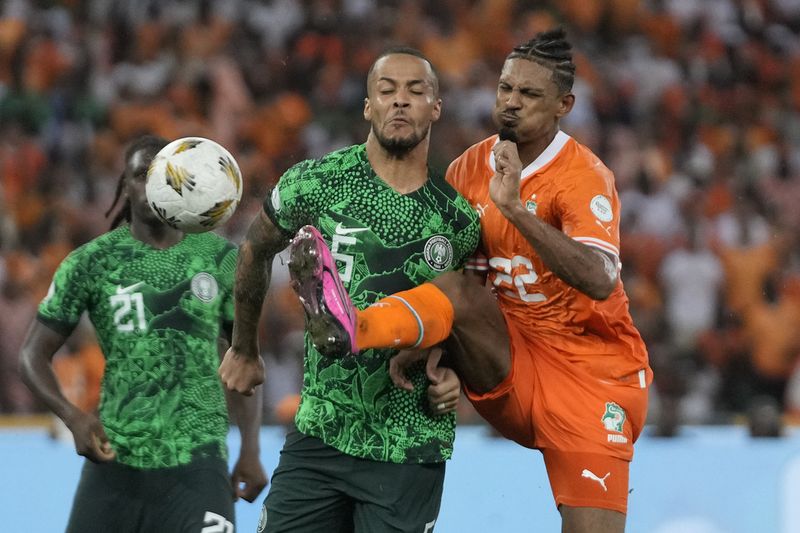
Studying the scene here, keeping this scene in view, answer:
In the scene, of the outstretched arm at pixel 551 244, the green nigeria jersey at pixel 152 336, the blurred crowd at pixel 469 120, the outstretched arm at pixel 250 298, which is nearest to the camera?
the outstretched arm at pixel 551 244

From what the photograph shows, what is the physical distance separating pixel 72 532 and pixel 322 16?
31.0ft

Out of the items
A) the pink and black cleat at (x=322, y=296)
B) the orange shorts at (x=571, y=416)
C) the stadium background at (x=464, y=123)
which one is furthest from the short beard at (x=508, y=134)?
the stadium background at (x=464, y=123)

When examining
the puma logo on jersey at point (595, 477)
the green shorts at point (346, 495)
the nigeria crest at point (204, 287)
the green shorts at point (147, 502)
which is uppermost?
the nigeria crest at point (204, 287)

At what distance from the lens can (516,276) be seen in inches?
204

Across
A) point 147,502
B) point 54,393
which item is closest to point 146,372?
point 54,393

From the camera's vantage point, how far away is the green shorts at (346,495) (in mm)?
4734

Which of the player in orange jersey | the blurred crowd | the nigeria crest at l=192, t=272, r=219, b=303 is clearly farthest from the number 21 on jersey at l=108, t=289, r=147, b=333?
the blurred crowd

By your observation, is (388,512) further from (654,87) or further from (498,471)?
(654,87)

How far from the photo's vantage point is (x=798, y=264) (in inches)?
450

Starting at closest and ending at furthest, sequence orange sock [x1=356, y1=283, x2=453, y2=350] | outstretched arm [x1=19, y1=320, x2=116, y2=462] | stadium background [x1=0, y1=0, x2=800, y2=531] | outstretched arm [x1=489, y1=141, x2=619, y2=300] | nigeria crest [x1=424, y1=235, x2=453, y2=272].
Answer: orange sock [x1=356, y1=283, x2=453, y2=350]
outstretched arm [x1=489, y1=141, x2=619, y2=300]
nigeria crest [x1=424, y1=235, x2=453, y2=272]
outstretched arm [x1=19, y1=320, x2=116, y2=462]
stadium background [x1=0, y1=0, x2=800, y2=531]

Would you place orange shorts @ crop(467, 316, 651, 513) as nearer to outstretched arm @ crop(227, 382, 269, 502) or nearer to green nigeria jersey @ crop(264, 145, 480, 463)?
green nigeria jersey @ crop(264, 145, 480, 463)

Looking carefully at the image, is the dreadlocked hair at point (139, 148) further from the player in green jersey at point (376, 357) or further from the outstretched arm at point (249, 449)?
the player in green jersey at point (376, 357)

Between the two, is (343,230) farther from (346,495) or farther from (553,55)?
(553,55)

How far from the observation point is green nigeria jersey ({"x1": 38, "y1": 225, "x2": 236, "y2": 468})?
17.7 ft
